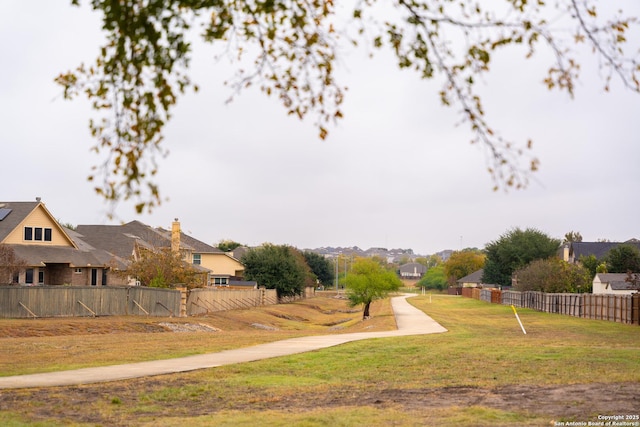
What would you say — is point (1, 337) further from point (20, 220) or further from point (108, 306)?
point (20, 220)

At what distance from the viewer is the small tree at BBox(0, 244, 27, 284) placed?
44781 mm

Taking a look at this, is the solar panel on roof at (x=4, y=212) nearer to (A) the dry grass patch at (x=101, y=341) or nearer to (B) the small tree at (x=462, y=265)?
(A) the dry grass patch at (x=101, y=341)

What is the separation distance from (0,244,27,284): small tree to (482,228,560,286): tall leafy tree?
7036cm

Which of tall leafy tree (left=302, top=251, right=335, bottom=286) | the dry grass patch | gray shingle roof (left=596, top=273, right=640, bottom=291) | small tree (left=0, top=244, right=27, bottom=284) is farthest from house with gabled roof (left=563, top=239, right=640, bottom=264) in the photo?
small tree (left=0, top=244, right=27, bottom=284)

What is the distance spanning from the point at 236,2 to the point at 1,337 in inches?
1099

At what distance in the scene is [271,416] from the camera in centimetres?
1202

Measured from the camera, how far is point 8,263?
4484cm

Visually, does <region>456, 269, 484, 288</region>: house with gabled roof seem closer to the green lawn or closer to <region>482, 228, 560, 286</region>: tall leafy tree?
<region>482, 228, 560, 286</region>: tall leafy tree

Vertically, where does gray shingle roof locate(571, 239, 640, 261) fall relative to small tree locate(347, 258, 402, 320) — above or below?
above

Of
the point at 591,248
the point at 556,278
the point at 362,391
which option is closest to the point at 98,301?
the point at 362,391

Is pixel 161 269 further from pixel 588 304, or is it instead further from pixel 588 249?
pixel 588 249

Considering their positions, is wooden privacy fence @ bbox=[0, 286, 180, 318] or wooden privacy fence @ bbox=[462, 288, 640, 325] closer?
wooden privacy fence @ bbox=[0, 286, 180, 318]

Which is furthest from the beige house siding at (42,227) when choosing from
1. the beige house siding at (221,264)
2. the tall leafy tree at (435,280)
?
the tall leafy tree at (435,280)

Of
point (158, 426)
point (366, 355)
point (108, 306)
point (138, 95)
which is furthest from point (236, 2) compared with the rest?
point (108, 306)
